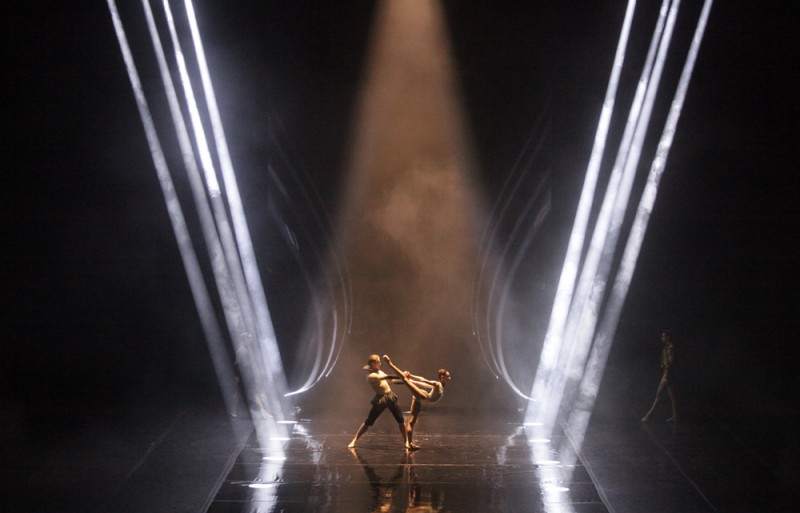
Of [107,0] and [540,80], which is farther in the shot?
[540,80]

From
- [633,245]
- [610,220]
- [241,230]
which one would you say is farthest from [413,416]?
[610,220]

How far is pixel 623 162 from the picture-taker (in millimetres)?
11070

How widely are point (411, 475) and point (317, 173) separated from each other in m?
5.63

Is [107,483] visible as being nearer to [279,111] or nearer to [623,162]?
[279,111]

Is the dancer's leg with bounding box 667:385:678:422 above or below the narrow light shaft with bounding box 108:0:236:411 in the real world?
below

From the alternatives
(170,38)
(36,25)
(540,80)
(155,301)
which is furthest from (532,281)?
(36,25)

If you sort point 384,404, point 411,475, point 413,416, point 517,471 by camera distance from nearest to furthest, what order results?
point 411,475 → point 517,471 → point 384,404 → point 413,416

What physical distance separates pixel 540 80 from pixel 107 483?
7.81 m

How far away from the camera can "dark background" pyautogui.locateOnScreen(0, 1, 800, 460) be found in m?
9.36

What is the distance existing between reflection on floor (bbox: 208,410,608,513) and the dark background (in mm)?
2993

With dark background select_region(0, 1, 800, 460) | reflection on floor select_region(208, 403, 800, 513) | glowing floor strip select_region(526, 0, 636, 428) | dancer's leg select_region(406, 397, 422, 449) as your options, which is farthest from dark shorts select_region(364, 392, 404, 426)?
glowing floor strip select_region(526, 0, 636, 428)

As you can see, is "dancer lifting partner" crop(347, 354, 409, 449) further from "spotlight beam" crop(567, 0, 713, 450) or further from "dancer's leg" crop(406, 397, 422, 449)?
"spotlight beam" crop(567, 0, 713, 450)

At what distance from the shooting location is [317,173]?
11.1 meters

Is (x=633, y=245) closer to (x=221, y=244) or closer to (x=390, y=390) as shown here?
(x=390, y=390)
